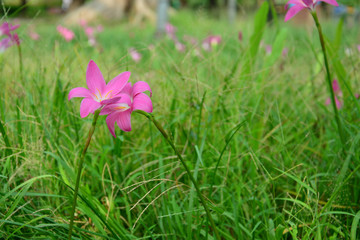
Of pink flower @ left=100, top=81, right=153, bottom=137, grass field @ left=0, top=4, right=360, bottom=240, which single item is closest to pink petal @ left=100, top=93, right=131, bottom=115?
pink flower @ left=100, top=81, right=153, bottom=137

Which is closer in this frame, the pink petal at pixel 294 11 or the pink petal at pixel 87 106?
the pink petal at pixel 87 106

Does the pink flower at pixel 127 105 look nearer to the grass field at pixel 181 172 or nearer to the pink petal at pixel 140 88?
the pink petal at pixel 140 88

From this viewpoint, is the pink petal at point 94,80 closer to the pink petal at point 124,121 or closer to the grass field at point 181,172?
the pink petal at point 124,121

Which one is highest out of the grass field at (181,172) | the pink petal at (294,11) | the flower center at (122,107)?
the pink petal at (294,11)

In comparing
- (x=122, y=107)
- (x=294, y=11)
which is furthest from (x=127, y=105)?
(x=294, y=11)

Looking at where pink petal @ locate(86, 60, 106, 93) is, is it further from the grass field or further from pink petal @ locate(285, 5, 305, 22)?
pink petal @ locate(285, 5, 305, 22)

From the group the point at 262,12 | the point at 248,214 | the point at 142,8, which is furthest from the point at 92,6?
the point at 248,214

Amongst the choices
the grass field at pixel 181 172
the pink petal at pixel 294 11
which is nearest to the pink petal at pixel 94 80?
the grass field at pixel 181 172

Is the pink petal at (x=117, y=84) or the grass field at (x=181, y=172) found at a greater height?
the pink petal at (x=117, y=84)
